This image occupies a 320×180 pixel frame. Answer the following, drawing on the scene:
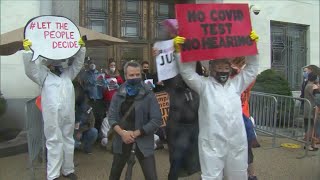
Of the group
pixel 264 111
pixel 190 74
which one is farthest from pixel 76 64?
pixel 264 111

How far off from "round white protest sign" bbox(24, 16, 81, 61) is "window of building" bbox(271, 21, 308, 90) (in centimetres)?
880

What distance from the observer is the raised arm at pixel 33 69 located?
5242 millimetres

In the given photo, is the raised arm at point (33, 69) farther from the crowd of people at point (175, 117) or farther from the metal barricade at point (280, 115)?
the metal barricade at point (280, 115)

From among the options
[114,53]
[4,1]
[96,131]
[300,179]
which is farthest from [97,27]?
[300,179]

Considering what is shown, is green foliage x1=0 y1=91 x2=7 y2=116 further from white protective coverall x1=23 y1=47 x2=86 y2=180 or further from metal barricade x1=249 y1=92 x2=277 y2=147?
metal barricade x1=249 y1=92 x2=277 y2=147

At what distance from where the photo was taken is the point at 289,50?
45.1 ft

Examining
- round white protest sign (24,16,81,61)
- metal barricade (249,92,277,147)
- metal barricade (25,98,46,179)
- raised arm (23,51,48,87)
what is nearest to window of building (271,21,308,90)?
metal barricade (249,92,277,147)

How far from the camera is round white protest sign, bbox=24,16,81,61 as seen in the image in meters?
5.43

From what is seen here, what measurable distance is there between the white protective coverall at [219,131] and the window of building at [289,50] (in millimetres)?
9669

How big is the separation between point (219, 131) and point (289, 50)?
34.8 ft

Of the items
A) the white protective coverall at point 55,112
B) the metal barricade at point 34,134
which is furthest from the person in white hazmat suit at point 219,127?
the metal barricade at point 34,134

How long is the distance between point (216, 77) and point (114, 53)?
7.00m

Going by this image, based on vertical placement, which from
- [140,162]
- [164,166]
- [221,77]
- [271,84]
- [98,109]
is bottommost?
[164,166]

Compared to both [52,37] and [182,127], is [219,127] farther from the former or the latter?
[52,37]
